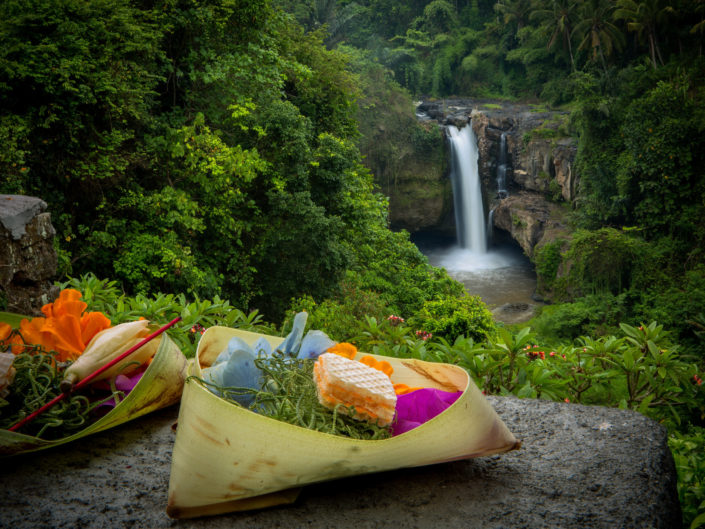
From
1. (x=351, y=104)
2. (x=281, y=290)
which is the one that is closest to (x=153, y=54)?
(x=281, y=290)

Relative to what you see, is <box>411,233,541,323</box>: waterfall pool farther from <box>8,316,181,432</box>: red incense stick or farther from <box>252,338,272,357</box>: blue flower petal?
<box>8,316,181,432</box>: red incense stick

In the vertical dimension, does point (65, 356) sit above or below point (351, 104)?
below

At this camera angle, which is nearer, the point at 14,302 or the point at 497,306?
the point at 14,302

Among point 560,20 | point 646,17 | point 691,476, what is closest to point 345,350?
point 691,476

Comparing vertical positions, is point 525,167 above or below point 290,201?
below

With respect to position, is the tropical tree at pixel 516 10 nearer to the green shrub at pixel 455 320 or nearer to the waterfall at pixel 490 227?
the waterfall at pixel 490 227

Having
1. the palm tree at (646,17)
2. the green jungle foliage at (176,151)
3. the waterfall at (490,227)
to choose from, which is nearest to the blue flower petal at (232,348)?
the green jungle foliage at (176,151)

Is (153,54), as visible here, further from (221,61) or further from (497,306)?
(497,306)

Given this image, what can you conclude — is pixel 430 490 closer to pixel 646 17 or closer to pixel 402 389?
pixel 402 389
